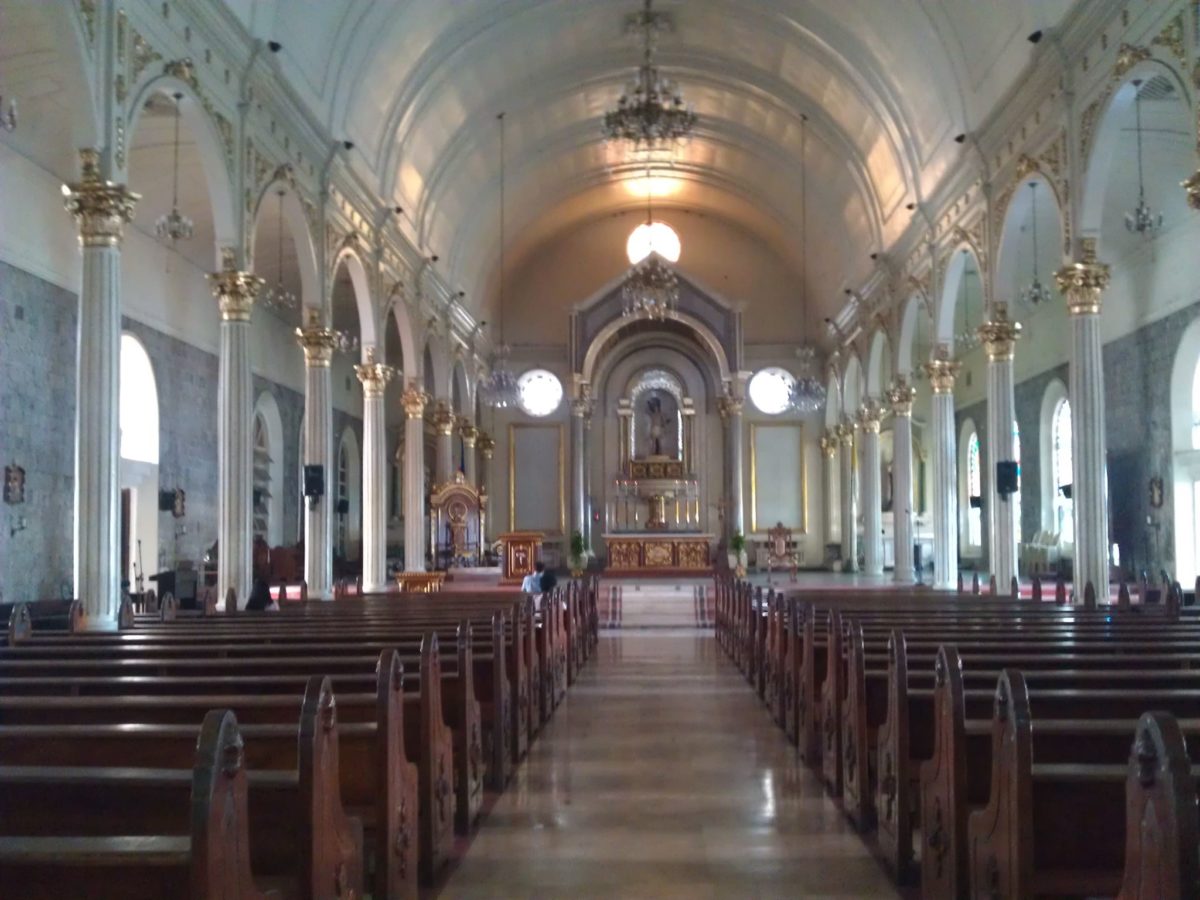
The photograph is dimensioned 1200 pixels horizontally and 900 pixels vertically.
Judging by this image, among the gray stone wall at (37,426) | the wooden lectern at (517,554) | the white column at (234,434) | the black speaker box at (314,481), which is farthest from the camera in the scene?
the wooden lectern at (517,554)

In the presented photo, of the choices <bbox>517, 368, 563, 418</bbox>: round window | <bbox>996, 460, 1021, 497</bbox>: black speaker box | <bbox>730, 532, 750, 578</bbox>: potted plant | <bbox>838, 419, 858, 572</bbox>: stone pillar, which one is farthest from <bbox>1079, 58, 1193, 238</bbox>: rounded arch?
<bbox>517, 368, 563, 418</bbox>: round window

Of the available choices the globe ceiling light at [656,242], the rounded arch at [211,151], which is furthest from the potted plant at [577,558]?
the rounded arch at [211,151]

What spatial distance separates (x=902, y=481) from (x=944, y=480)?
2348 millimetres

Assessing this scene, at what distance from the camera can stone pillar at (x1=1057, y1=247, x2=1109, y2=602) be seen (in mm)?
13125

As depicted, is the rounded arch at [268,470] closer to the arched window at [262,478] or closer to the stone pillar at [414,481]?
the arched window at [262,478]

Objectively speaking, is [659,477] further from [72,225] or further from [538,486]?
[72,225]

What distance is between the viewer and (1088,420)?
13.2m

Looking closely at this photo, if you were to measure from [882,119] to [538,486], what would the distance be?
15.2 m

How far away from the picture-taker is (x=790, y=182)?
2677 centimetres

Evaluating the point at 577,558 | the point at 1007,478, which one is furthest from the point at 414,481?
the point at 1007,478

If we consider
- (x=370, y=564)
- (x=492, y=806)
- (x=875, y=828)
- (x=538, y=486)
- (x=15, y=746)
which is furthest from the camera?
(x=538, y=486)

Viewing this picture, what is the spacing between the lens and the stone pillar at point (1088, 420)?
1312 cm

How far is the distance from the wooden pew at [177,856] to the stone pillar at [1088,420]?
12.6 metres

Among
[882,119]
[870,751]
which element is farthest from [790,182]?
[870,751]
